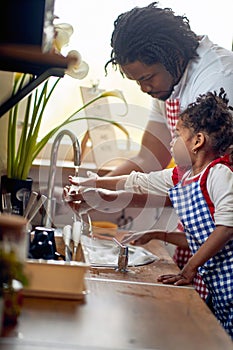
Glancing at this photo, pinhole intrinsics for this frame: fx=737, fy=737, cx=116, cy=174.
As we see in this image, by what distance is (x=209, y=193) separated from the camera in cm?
220

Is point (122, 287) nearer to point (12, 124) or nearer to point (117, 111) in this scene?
point (12, 124)

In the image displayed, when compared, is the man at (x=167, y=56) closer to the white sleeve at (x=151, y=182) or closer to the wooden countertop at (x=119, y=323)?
the white sleeve at (x=151, y=182)

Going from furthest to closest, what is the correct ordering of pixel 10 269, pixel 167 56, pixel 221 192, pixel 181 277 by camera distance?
pixel 167 56, pixel 221 192, pixel 181 277, pixel 10 269

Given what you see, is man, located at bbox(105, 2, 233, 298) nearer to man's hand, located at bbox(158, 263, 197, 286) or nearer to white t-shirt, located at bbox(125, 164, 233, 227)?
white t-shirt, located at bbox(125, 164, 233, 227)

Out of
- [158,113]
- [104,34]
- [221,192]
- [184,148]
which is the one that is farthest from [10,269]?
[104,34]

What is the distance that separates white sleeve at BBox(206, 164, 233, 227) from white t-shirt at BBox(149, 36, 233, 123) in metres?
0.37

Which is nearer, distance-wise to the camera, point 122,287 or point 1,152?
point 122,287

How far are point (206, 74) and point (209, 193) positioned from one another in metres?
0.48

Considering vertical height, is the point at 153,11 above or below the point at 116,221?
above

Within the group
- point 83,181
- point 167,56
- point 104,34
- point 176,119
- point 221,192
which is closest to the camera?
point 221,192

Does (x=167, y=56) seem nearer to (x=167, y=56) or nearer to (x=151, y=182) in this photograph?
(x=167, y=56)

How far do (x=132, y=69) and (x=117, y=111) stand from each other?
1009 millimetres

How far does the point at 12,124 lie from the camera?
2887mm

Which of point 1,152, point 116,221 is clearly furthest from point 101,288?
point 116,221
